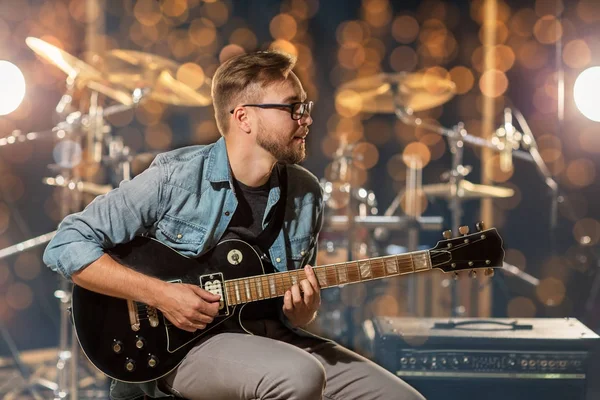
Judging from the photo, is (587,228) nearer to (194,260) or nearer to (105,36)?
(194,260)

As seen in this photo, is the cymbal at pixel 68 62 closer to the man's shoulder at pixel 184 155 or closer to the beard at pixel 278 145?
the man's shoulder at pixel 184 155

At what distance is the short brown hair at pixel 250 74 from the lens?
88.0 inches

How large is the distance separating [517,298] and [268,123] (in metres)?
3.77

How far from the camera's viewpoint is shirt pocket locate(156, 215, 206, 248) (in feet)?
6.91

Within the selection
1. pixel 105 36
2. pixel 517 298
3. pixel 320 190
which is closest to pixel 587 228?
pixel 517 298

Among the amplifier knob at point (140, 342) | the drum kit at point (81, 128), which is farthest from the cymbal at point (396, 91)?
the amplifier knob at point (140, 342)

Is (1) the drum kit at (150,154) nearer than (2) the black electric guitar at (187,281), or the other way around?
(2) the black electric guitar at (187,281)

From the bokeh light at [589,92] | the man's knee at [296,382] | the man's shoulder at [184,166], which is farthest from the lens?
the bokeh light at [589,92]

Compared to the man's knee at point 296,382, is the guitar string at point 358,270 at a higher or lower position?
higher

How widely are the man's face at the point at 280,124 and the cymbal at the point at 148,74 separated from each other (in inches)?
77.4

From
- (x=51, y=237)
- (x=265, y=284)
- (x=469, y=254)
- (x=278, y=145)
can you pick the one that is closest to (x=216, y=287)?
(x=265, y=284)

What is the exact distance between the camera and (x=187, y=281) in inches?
80.7

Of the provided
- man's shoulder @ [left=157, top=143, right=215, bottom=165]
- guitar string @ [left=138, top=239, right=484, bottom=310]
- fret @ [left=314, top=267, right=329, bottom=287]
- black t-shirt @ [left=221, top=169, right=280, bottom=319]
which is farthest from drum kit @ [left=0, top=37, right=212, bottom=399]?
fret @ [left=314, top=267, right=329, bottom=287]

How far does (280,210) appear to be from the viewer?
7.50ft
